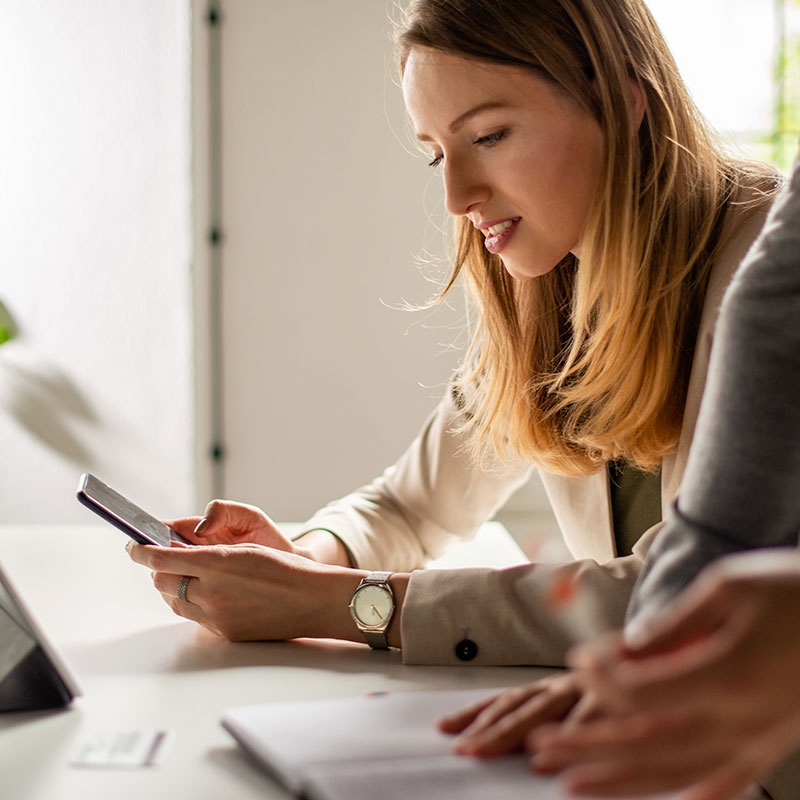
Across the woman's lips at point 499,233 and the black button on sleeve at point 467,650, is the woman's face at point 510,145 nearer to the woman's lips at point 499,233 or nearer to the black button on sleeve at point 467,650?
the woman's lips at point 499,233

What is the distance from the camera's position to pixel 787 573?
1.36 ft

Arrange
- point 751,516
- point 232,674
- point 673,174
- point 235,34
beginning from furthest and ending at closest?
point 235,34 → point 673,174 → point 232,674 → point 751,516

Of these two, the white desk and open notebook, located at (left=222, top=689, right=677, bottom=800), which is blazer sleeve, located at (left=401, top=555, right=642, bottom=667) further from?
open notebook, located at (left=222, top=689, right=677, bottom=800)

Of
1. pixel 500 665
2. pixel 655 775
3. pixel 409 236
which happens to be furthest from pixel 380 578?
pixel 409 236

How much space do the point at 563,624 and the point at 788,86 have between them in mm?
2747

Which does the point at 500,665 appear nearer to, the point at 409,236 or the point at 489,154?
the point at 489,154

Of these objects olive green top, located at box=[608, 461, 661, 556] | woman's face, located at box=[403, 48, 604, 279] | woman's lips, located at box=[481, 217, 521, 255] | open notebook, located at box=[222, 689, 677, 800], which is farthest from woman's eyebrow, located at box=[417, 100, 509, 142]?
open notebook, located at box=[222, 689, 677, 800]

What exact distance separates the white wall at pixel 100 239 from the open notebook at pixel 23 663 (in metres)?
2.26

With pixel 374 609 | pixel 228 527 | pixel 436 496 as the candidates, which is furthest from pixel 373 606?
pixel 436 496

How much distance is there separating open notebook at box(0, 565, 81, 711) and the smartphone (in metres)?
0.15

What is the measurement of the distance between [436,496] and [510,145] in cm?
53

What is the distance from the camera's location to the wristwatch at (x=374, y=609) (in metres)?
0.98

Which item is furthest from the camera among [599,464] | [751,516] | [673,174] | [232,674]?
[599,464]

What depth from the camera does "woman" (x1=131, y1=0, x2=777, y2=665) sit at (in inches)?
38.7
